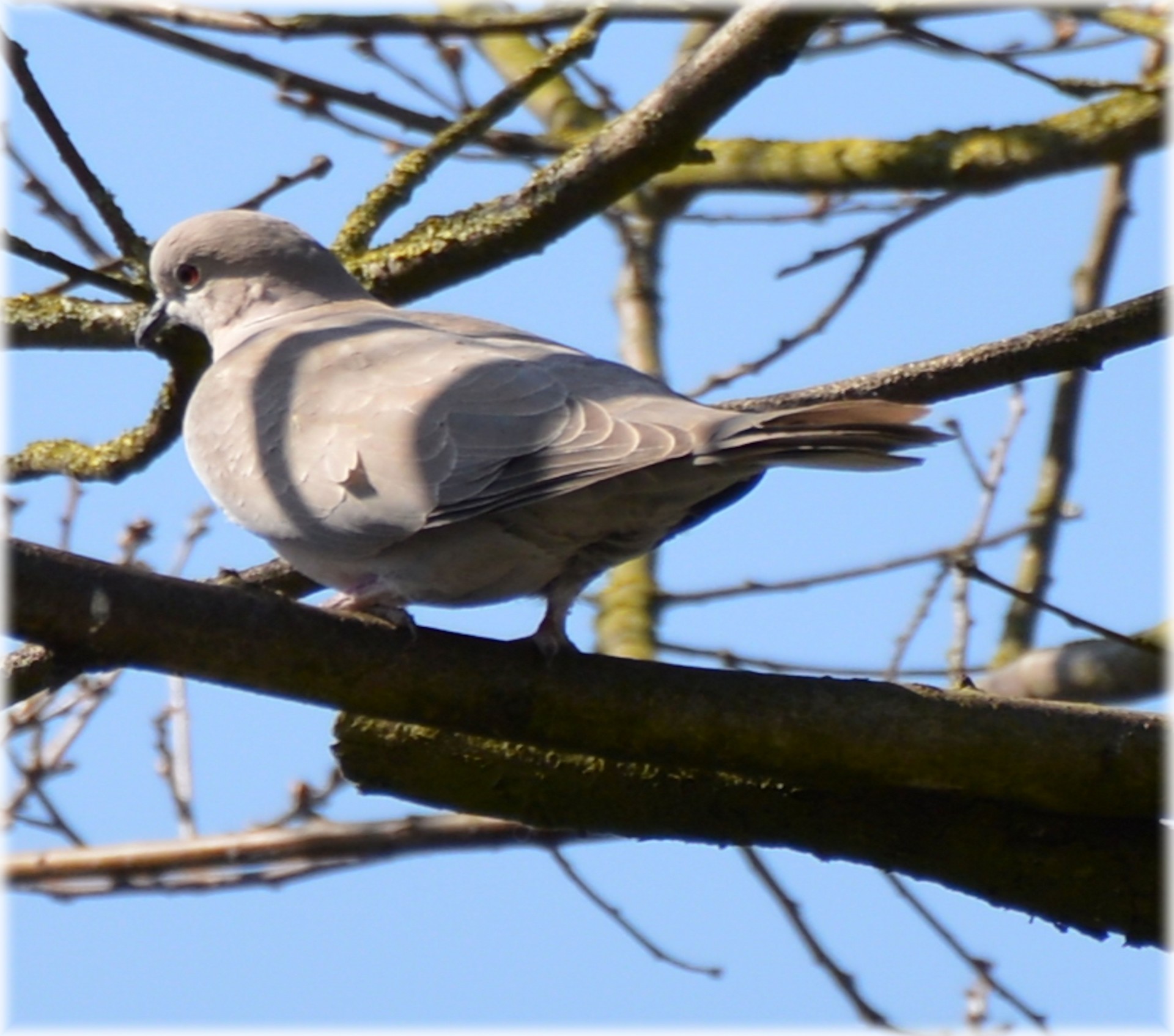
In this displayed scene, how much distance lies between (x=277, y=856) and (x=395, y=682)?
1292 mm

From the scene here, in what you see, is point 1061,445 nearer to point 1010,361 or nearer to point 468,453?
point 1010,361

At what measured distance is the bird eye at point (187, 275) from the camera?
4.32 meters

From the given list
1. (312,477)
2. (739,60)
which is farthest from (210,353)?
(739,60)

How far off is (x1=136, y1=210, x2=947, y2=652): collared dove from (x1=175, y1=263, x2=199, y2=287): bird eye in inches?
21.5

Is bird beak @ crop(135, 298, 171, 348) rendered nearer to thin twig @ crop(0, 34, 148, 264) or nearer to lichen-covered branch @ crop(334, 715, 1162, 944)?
thin twig @ crop(0, 34, 148, 264)

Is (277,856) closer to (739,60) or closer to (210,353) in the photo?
(210,353)

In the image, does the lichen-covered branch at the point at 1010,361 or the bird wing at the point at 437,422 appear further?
the lichen-covered branch at the point at 1010,361

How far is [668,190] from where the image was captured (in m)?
4.96

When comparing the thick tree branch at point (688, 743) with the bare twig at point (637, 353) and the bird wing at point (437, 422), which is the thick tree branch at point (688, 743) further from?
the bare twig at point (637, 353)

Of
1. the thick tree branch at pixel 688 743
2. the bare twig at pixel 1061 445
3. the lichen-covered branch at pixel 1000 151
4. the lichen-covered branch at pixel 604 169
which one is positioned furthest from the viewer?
the bare twig at pixel 1061 445

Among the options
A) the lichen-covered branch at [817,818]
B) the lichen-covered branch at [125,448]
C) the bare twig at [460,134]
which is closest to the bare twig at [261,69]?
the bare twig at [460,134]

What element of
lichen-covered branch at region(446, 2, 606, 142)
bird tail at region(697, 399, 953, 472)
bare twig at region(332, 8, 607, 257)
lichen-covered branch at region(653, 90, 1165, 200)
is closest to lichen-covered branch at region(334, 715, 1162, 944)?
bird tail at region(697, 399, 953, 472)

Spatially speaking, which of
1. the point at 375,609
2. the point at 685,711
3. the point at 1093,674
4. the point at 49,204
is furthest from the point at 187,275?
the point at 1093,674

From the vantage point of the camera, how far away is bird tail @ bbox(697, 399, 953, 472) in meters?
2.59
